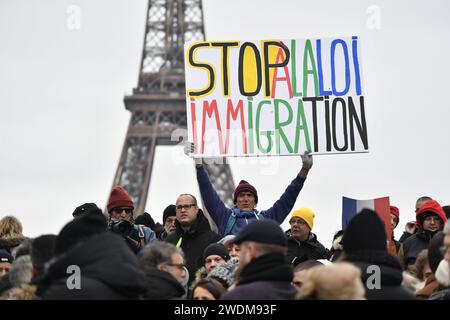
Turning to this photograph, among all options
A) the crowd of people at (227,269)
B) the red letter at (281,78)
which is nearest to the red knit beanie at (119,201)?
the crowd of people at (227,269)

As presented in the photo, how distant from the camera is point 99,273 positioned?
724 cm

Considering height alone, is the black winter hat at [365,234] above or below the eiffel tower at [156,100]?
below

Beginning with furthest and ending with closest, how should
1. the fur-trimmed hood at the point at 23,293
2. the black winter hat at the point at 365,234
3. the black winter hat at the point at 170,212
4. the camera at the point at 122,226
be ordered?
1. the black winter hat at the point at 170,212
2. the camera at the point at 122,226
3. the black winter hat at the point at 365,234
4. the fur-trimmed hood at the point at 23,293

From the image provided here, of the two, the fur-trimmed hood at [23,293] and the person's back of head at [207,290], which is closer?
the fur-trimmed hood at [23,293]

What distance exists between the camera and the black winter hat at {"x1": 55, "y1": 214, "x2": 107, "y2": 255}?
7414 mm

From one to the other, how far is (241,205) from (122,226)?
4.02 ft

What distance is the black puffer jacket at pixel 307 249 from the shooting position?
39.7 ft

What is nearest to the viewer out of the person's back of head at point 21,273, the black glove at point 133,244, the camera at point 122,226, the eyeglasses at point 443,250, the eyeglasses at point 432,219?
the person's back of head at point 21,273

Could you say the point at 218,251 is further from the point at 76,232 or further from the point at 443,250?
the point at 76,232

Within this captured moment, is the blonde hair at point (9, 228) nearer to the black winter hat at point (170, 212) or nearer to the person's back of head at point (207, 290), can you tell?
the black winter hat at point (170, 212)

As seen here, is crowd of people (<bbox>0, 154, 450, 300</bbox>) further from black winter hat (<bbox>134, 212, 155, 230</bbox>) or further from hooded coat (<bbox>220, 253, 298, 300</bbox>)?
black winter hat (<bbox>134, 212, 155, 230</bbox>)

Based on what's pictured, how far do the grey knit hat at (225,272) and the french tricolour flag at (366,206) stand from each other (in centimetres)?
244
